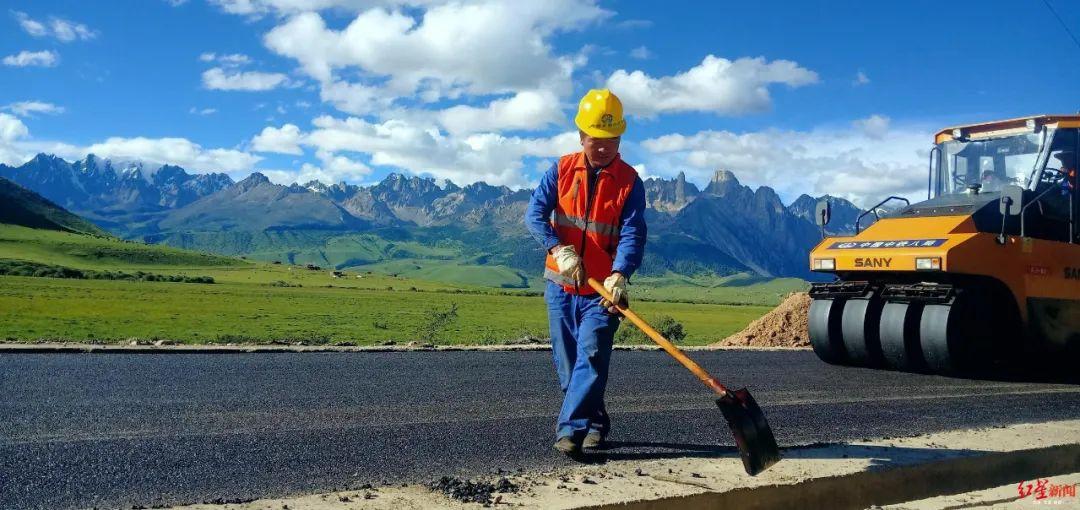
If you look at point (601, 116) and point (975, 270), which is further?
point (975, 270)

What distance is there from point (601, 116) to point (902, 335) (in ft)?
21.6

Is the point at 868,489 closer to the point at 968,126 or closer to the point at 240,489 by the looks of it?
the point at 240,489

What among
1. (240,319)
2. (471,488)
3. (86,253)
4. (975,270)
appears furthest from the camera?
(86,253)

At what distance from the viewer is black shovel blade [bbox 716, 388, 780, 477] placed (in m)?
4.60

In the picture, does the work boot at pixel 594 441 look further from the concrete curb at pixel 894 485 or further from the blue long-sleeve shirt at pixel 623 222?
the concrete curb at pixel 894 485

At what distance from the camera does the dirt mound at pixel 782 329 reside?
17078mm

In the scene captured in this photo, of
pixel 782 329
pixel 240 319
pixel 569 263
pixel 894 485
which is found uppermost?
pixel 569 263

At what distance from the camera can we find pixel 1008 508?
4789 millimetres

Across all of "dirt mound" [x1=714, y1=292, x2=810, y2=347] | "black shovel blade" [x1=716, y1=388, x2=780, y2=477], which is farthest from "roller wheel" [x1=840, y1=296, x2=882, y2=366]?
"black shovel blade" [x1=716, y1=388, x2=780, y2=477]

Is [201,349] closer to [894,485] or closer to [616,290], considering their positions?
[616,290]

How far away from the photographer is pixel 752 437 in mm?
4629

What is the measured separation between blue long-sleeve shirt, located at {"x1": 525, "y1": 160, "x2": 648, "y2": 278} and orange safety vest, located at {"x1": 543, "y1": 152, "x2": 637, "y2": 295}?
6 cm

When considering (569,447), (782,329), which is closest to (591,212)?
(569,447)

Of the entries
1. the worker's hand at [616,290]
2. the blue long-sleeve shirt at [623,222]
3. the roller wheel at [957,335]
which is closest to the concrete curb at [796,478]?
the worker's hand at [616,290]
